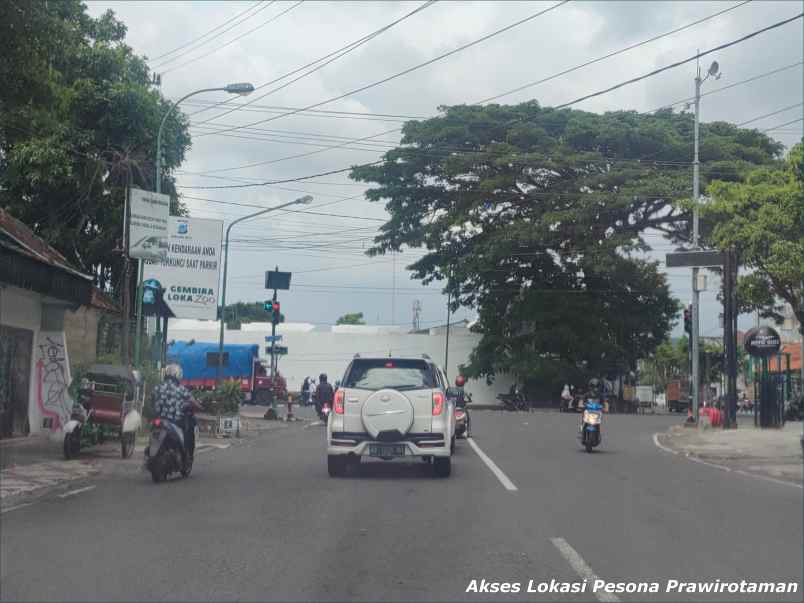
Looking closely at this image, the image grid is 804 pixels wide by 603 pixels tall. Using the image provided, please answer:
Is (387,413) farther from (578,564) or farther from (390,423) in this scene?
(578,564)

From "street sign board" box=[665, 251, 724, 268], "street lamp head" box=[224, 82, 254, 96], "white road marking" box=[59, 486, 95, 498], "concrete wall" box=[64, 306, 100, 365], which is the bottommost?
"white road marking" box=[59, 486, 95, 498]

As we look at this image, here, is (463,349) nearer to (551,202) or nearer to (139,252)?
(551,202)

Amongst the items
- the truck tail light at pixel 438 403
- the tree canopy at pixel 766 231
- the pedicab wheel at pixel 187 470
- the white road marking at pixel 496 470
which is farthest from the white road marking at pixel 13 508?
the tree canopy at pixel 766 231

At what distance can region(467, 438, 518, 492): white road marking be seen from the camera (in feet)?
46.5

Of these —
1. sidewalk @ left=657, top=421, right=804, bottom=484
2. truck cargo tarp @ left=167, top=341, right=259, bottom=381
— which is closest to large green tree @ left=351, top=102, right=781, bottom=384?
truck cargo tarp @ left=167, top=341, right=259, bottom=381

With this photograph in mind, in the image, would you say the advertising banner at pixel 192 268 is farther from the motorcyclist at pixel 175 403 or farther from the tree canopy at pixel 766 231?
the tree canopy at pixel 766 231

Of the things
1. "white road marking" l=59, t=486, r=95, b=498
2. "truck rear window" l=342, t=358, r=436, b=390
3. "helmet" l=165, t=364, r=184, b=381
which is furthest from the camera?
"truck rear window" l=342, t=358, r=436, b=390

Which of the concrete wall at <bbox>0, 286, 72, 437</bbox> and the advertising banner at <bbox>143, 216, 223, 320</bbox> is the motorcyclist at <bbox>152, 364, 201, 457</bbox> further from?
the advertising banner at <bbox>143, 216, 223, 320</bbox>

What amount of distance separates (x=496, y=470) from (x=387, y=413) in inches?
112

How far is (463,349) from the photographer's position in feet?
237

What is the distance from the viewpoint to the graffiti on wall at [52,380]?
72.5 feet

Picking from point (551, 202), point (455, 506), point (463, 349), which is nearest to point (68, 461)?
point (455, 506)

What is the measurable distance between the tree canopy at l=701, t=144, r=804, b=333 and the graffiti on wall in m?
19.0

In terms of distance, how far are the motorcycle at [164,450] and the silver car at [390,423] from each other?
7.81 feet
